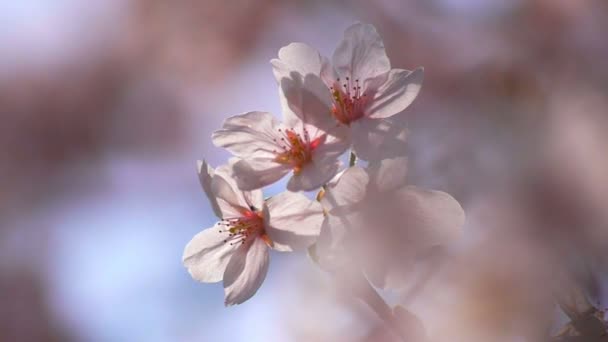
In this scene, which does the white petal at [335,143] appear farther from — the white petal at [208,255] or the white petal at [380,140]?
the white petal at [208,255]

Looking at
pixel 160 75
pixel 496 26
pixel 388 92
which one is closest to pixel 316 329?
A: pixel 388 92

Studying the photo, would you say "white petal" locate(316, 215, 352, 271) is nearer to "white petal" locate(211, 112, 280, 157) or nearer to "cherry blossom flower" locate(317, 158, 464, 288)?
"cherry blossom flower" locate(317, 158, 464, 288)

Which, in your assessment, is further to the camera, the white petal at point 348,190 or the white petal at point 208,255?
the white petal at point 208,255

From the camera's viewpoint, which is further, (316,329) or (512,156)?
(316,329)

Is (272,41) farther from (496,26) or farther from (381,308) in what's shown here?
(381,308)

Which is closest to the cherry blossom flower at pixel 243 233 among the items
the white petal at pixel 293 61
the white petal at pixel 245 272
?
the white petal at pixel 245 272

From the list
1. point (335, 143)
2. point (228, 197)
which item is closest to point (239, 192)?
point (228, 197)

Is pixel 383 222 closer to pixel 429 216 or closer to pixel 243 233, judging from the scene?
pixel 429 216
